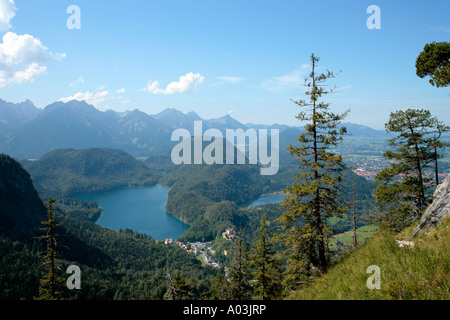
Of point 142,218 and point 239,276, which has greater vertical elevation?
point 239,276

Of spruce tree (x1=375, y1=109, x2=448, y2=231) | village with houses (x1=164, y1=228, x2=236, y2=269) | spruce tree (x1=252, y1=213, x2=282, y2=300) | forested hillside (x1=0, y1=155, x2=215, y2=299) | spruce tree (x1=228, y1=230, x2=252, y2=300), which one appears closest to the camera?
spruce tree (x1=375, y1=109, x2=448, y2=231)

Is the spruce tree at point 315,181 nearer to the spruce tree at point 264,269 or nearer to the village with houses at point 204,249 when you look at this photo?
the spruce tree at point 264,269

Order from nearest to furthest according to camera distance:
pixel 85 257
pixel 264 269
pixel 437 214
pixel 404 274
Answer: pixel 404 274 < pixel 437 214 < pixel 264 269 < pixel 85 257

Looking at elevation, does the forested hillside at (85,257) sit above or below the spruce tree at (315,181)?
below

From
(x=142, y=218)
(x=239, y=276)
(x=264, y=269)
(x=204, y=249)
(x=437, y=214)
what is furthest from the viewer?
(x=142, y=218)

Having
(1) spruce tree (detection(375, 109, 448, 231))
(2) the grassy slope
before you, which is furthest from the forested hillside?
(2) the grassy slope

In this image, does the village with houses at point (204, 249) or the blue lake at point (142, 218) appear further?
the blue lake at point (142, 218)

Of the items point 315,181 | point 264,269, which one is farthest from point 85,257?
point 315,181

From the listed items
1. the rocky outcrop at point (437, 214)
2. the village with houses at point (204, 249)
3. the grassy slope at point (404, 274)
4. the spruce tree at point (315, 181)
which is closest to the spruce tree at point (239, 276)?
the spruce tree at point (315, 181)

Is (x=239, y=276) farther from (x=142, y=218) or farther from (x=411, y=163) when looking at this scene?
(x=142, y=218)

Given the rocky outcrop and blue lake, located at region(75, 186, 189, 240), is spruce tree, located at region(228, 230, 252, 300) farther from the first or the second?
blue lake, located at region(75, 186, 189, 240)

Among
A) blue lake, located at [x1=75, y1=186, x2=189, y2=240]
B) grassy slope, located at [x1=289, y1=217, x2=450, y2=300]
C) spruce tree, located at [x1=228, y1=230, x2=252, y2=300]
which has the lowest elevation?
blue lake, located at [x1=75, y1=186, x2=189, y2=240]
